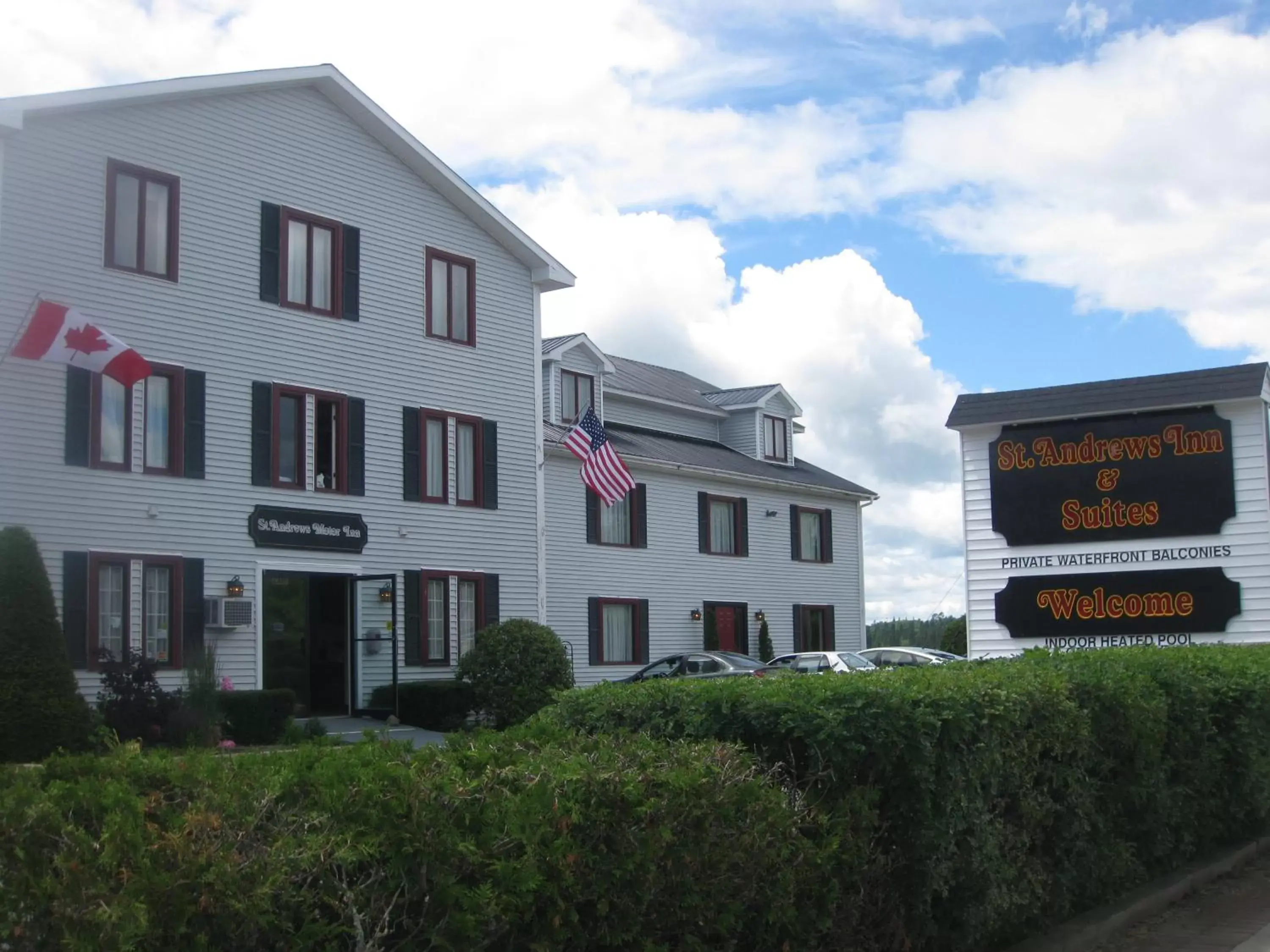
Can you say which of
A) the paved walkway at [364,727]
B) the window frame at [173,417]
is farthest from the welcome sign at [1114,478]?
the window frame at [173,417]

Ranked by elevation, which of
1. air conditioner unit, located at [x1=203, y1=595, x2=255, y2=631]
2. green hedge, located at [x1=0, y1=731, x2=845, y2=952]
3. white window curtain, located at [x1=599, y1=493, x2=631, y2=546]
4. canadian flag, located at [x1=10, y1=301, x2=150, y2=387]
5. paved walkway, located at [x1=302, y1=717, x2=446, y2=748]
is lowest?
paved walkway, located at [x1=302, y1=717, x2=446, y2=748]

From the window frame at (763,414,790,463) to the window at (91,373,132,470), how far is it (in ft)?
73.9

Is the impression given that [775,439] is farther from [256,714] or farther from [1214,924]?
[1214,924]

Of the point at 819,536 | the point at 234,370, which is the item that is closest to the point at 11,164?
the point at 234,370

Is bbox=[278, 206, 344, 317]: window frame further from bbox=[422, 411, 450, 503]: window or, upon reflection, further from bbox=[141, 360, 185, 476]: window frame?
bbox=[422, 411, 450, 503]: window

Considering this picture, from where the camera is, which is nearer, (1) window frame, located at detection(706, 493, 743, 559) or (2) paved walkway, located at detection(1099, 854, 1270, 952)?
(2) paved walkway, located at detection(1099, 854, 1270, 952)

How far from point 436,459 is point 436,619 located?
3.03 meters

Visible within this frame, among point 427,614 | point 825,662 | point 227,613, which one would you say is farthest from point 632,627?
point 227,613

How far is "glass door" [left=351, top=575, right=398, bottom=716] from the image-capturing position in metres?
24.5

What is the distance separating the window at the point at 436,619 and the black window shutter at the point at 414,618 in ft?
0.36

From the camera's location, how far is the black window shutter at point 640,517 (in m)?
33.5

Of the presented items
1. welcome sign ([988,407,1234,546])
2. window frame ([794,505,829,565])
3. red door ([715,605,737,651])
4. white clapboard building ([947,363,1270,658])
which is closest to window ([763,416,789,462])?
window frame ([794,505,829,565])

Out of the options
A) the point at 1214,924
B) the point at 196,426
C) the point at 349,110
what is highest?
the point at 349,110

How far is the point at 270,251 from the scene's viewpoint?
23.6m
